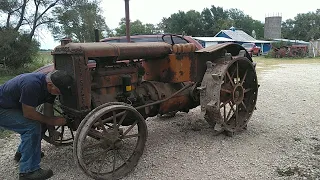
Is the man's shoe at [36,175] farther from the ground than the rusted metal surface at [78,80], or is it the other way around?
the rusted metal surface at [78,80]

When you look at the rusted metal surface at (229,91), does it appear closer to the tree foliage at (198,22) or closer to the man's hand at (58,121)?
the man's hand at (58,121)

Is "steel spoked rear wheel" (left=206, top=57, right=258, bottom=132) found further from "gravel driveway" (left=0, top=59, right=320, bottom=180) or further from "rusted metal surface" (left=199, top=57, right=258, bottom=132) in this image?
"gravel driveway" (left=0, top=59, right=320, bottom=180)

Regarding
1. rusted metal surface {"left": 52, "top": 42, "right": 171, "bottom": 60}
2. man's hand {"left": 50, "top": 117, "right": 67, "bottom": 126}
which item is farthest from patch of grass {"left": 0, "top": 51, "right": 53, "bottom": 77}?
man's hand {"left": 50, "top": 117, "right": 67, "bottom": 126}

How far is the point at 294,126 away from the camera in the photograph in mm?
5441

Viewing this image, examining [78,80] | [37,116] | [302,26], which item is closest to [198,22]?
[302,26]

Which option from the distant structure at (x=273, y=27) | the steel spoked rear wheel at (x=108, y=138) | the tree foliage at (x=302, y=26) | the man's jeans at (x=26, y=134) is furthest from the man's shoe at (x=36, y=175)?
the tree foliage at (x=302, y=26)

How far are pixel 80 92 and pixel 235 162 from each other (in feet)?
6.87

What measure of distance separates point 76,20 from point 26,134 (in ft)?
58.8

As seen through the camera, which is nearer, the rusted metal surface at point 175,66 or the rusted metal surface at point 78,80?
the rusted metal surface at point 78,80

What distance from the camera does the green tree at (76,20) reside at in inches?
784

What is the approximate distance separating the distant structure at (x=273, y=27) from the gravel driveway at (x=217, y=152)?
58.1m

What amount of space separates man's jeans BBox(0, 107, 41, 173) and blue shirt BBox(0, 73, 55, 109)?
107 millimetres

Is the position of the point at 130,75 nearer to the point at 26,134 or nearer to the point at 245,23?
the point at 26,134

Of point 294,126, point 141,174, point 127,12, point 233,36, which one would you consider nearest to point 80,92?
point 141,174
